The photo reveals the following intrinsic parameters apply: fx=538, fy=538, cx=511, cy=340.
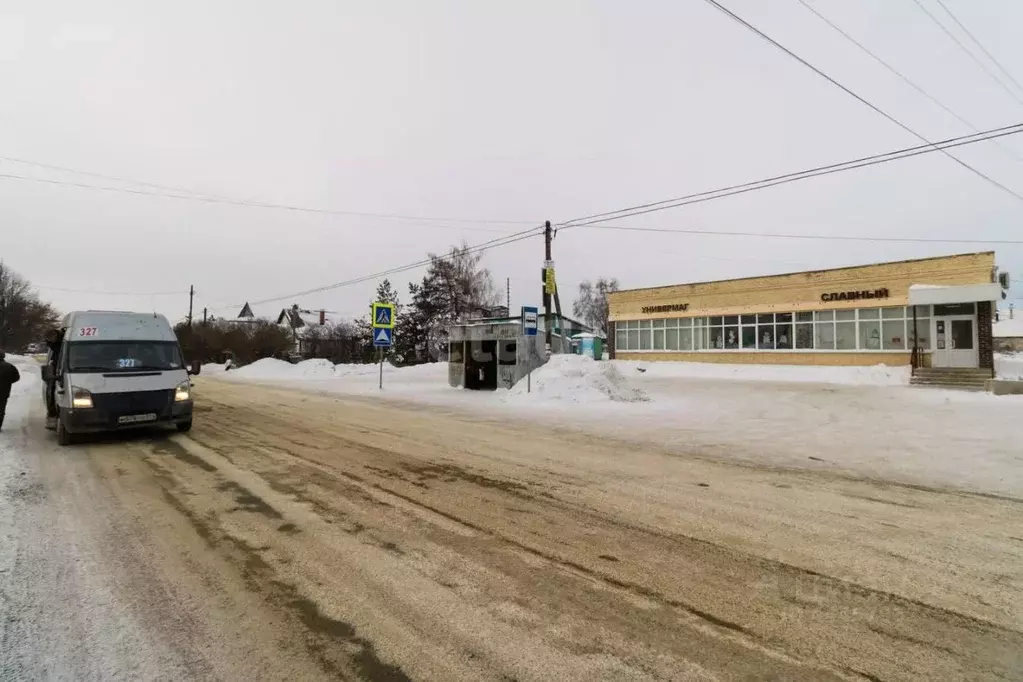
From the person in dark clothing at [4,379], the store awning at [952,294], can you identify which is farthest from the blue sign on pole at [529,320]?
the store awning at [952,294]

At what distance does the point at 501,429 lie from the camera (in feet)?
36.4

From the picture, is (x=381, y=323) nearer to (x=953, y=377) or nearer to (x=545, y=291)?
(x=545, y=291)

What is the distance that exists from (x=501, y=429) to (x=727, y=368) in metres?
25.4

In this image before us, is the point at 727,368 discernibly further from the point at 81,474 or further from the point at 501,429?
the point at 81,474

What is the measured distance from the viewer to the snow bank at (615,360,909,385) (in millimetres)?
26391

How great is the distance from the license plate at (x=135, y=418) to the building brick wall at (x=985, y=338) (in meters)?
31.7

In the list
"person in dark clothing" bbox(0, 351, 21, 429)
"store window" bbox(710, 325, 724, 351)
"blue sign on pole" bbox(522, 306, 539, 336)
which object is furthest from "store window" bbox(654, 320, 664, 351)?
"person in dark clothing" bbox(0, 351, 21, 429)

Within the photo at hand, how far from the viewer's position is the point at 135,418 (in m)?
9.00

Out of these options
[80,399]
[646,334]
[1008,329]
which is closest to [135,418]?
[80,399]

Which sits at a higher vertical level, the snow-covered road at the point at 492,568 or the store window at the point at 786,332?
the store window at the point at 786,332

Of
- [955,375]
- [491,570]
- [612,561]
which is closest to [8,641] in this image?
[491,570]

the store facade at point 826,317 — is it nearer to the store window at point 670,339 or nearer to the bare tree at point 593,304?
the store window at point 670,339

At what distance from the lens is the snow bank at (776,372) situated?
26.4 metres

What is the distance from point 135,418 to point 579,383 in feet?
38.1
